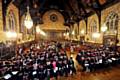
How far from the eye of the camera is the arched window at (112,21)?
1773 centimetres

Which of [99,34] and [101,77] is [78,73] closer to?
[101,77]

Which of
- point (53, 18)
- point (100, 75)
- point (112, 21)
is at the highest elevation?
point (53, 18)

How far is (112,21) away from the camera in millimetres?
18422

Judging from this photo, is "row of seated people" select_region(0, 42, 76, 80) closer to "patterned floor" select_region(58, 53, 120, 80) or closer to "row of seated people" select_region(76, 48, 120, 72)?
"patterned floor" select_region(58, 53, 120, 80)

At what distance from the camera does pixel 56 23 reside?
42344 millimetres

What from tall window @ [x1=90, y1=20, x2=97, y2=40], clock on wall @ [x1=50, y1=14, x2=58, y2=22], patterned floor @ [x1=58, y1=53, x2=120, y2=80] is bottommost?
patterned floor @ [x1=58, y1=53, x2=120, y2=80]

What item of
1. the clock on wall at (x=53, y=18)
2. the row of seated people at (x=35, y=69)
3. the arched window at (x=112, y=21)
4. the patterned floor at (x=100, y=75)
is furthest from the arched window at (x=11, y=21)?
the clock on wall at (x=53, y=18)

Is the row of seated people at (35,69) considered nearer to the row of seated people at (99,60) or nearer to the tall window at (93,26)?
the row of seated people at (99,60)

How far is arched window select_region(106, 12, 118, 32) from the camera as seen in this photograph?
1773cm

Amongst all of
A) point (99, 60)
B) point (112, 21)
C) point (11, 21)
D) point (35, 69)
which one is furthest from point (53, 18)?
point (35, 69)

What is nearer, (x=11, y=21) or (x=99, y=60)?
(x=99, y=60)

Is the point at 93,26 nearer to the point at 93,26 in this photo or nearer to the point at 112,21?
the point at 93,26

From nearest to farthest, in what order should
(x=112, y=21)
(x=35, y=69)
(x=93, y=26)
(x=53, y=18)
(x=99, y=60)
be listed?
(x=35, y=69) < (x=99, y=60) < (x=112, y=21) < (x=93, y=26) < (x=53, y=18)

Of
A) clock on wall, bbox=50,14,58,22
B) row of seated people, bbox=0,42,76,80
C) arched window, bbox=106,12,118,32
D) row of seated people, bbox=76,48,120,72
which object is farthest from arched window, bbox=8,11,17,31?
clock on wall, bbox=50,14,58,22
